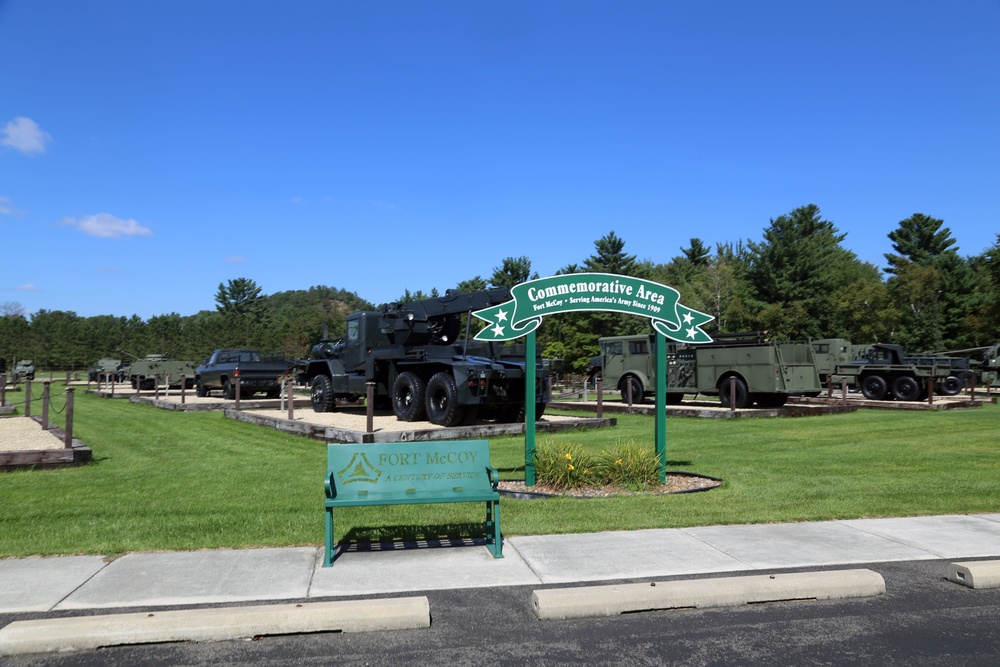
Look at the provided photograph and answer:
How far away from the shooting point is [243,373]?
27.9 meters

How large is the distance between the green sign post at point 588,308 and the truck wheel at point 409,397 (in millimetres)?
6982

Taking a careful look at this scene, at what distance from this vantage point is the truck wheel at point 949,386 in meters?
28.9

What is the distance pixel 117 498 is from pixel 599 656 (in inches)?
260

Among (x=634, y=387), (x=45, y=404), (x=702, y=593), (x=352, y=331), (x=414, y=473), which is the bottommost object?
(x=702, y=593)

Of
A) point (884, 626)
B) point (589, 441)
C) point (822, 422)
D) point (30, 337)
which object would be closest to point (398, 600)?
point (884, 626)

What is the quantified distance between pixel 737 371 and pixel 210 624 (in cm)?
1897

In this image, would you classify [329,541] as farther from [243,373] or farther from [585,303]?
[243,373]

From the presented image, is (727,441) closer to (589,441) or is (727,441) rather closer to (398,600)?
(589,441)

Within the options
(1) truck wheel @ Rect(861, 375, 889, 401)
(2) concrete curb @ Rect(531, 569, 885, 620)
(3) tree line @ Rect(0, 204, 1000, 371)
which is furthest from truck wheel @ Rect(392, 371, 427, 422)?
(3) tree line @ Rect(0, 204, 1000, 371)

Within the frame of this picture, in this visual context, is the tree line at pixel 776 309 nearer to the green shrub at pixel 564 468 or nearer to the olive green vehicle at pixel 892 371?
the olive green vehicle at pixel 892 371

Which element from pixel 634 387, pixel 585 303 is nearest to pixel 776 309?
pixel 634 387

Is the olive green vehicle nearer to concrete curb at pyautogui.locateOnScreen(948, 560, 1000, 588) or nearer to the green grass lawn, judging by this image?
A: the green grass lawn

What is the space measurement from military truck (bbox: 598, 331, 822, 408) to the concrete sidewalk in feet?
43.6

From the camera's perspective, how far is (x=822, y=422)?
1844 centimetres
